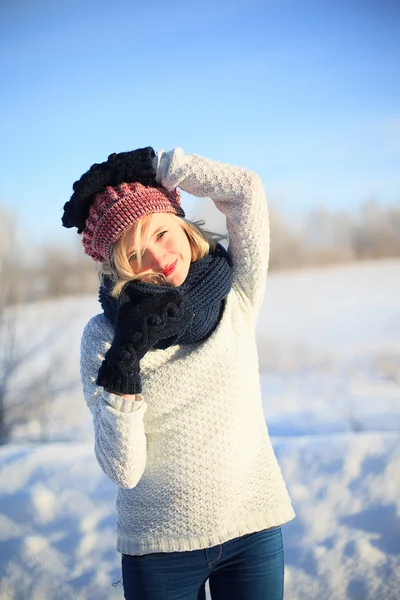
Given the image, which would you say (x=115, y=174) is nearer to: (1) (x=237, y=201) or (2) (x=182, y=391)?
(1) (x=237, y=201)

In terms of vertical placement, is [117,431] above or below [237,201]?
below

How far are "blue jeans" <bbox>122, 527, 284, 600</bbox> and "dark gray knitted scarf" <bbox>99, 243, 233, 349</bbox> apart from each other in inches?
15.3

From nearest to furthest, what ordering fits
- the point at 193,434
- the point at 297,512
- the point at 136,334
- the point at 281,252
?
the point at 136,334 < the point at 193,434 < the point at 297,512 < the point at 281,252

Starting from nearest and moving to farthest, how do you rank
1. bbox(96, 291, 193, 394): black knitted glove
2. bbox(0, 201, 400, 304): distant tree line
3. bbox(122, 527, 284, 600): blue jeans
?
bbox(96, 291, 193, 394): black knitted glove, bbox(122, 527, 284, 600): blue jeans, bbox(0, 201, 400, 304): distant tree line

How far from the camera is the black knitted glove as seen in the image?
949mm

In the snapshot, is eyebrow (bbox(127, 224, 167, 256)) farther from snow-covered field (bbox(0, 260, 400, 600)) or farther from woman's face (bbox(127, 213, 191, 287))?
snow-covered field (bbox(0, 260, 400, 600))

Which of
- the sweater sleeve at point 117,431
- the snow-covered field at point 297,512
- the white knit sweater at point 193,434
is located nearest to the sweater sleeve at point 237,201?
the white knit sweater at point 193,434

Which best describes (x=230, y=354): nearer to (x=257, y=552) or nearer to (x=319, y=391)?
(x=257, y=552)

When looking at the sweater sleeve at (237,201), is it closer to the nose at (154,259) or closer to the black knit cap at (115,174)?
the black knit cap at (115,174)

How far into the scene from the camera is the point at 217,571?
113 cm

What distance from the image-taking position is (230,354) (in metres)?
1.10

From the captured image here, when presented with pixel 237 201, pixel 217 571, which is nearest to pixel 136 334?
pixel 237 201

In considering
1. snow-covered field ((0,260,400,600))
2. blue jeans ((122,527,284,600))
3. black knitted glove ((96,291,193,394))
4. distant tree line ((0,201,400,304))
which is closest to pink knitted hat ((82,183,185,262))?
black knitted glove ((96,291,193,394))

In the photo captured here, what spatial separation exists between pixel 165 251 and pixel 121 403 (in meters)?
0.27
